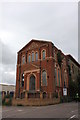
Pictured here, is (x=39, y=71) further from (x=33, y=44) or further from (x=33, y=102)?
(x=33, y=102)

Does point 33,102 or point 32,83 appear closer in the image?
point 33,102

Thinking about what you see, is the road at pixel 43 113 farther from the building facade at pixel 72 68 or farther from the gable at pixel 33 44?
the building facade at pixel 72 68

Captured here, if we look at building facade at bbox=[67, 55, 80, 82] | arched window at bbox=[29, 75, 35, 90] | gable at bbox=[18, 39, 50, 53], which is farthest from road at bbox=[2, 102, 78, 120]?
building facade at bbox=[67, 55, 80, 82]

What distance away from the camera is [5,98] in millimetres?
26609

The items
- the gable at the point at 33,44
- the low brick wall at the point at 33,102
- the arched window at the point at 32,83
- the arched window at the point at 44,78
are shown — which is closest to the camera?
the low brick wall at the point at 33,102

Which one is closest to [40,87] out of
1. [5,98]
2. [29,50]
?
[5,98]

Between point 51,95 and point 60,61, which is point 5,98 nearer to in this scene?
point 51,95

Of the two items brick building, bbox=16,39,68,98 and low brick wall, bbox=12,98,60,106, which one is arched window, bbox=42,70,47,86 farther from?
low brick wall, bbox=12,98,60,106

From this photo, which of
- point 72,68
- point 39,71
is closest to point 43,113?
point 39,71

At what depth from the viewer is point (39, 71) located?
1195 inches

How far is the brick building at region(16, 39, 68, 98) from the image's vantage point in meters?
28.3

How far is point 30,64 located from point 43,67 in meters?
4.36

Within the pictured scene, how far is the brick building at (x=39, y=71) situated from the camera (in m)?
28.3

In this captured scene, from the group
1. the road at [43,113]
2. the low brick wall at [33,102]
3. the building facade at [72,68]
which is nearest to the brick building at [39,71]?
the low brick wall at [33,102]
